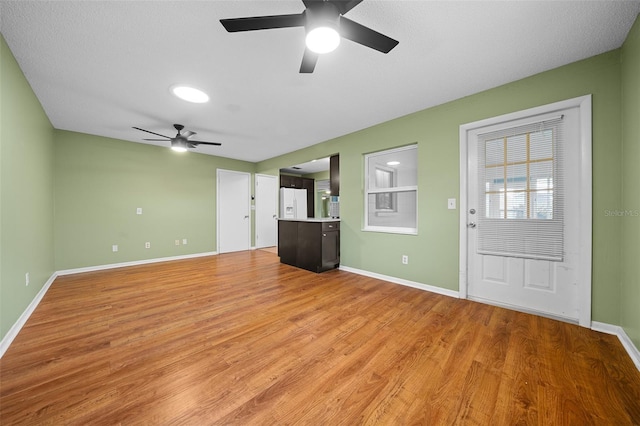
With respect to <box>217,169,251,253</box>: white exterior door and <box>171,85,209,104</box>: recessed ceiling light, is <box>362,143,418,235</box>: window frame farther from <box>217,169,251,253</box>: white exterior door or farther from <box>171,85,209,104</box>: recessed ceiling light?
<box>217,169,251,253</box>: white exterior door

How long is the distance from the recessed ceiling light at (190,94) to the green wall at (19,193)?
1.15 meters

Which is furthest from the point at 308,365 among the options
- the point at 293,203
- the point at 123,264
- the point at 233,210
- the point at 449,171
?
the point at 293,203

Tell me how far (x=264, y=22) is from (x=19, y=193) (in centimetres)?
276

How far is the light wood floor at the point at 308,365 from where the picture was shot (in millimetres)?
1187

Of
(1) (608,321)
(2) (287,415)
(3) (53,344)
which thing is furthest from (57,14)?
(1) (608,321)

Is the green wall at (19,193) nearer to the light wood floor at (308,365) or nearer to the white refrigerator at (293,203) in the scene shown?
the light wood floor at (308,365)

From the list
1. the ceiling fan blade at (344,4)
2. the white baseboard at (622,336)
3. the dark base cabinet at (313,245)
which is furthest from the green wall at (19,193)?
the white baseboard at (622,336)

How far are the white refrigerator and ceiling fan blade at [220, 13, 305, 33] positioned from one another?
211 inches

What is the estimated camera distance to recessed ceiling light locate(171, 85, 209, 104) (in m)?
2.51

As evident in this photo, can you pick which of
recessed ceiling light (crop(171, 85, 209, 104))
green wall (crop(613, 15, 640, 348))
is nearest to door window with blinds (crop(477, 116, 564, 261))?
green wall (crop(613, 15, 640, 348))

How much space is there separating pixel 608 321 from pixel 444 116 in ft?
7.98

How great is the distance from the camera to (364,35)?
4.63 feet

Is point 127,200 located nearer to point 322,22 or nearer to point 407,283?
point 322,22

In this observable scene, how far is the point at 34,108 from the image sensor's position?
2619mm
